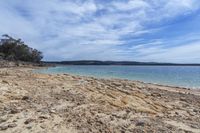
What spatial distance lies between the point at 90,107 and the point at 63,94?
8.10 feet

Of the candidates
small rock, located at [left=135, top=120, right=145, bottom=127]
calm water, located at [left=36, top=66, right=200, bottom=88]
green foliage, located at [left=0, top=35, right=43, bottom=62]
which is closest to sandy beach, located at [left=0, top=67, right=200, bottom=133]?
small rock, located at [left=135, top=120, right=145, bottom=127]

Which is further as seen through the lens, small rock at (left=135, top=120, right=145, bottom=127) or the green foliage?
the green foliage

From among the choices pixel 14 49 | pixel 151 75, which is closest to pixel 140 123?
pixel 151 75

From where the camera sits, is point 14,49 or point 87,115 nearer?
point 87,115

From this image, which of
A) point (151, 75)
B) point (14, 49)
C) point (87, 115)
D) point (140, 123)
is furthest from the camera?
point (14, 49)

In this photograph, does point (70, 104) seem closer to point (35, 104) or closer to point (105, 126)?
point (35, 104)

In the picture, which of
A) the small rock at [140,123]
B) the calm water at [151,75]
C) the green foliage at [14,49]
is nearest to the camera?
the small rock at [140,123]

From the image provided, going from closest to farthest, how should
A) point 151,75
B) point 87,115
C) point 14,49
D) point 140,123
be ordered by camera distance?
point 140,123 < point 87,115 < point 151,75 < point 14,49

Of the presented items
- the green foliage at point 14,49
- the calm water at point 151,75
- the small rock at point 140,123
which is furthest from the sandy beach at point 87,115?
the green foliage at point 14,49

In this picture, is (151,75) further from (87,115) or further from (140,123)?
(140,123)

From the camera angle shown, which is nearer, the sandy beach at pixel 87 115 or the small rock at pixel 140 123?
the sandy beach at pixel 87 115

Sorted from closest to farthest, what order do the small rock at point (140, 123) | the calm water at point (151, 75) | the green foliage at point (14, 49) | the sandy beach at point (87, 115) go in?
the sandy beach at point (87, 115) → the small rock at point (140, 123) → the calm water at point (151, 75) → the green foliage at point (14, 49)

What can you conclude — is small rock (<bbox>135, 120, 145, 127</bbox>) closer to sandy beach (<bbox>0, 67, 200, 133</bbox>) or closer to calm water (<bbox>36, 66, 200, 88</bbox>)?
sandy beach (<bbox>0, 67, 200, 133</bbox>)

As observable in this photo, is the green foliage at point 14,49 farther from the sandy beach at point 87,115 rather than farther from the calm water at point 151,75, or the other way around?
the sandy beach at point 87,115
